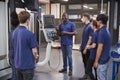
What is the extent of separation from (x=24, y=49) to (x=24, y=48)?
0.01 meters

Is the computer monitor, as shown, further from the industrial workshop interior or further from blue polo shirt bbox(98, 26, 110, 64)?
blue polo shirt bbox(98, 26, 110, 64)

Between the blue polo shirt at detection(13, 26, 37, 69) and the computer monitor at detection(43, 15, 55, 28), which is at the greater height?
the computer monitor at detection(43, 15, 55, 28)

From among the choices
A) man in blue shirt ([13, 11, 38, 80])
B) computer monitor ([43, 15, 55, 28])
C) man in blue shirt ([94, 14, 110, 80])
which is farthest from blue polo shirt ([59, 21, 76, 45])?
man in blue shirt ([13, 11, 38, 80])

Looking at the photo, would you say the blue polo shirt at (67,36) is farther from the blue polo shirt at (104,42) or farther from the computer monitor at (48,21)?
the blue polo shirt at (104,42)

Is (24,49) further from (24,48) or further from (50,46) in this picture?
(50,46)

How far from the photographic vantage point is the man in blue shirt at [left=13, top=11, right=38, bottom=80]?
10.8 feet

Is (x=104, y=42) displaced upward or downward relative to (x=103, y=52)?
upward

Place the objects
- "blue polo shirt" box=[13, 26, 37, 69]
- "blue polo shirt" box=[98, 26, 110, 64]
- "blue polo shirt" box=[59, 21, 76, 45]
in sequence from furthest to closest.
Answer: "blue polo shirt" box=[59, 21, 76, 45]
"blue polo shirt" box=[98, 26, 110, 64]
"blue polo shirt" box=[13, 26, 37, 69]

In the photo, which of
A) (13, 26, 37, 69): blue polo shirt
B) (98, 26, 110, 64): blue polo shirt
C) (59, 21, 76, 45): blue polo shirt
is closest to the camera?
(13, 26, 37, 69): blue polo shirt

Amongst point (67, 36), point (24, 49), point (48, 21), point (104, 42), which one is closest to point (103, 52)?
point (104, 42)

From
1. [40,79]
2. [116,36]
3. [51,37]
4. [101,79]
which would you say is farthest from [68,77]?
[116,36]

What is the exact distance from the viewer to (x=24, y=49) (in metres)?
3.31

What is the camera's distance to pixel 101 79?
3955 mm

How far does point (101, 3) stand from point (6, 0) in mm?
8894
